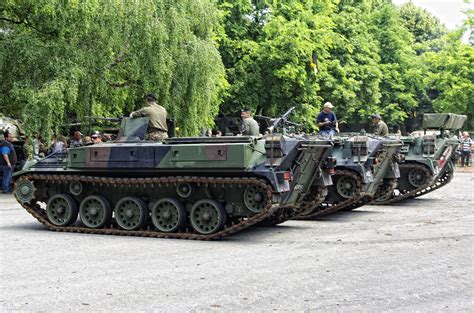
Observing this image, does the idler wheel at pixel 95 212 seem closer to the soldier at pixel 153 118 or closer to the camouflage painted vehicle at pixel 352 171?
the soldier at pixel 153 118

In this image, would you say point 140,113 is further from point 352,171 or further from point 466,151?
point 466,151

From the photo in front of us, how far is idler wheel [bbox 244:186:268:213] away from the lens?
13.4 meters

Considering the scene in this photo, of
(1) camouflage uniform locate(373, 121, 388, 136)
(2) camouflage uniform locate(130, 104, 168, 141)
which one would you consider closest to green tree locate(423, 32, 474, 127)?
(1) camouflage uniform locate(373, 121, 388, 136)

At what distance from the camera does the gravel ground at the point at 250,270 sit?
27.7ft

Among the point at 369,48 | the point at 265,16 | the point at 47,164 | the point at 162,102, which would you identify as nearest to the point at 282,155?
the point at 47,164

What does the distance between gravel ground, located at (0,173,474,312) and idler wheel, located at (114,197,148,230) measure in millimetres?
562

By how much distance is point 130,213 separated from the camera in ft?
46.9

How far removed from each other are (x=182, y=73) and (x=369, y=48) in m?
27.7

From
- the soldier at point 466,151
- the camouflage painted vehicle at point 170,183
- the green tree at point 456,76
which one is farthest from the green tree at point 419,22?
the camouflage painted vehicle at point 170,183

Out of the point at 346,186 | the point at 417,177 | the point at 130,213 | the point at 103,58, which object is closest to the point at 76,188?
the point at 130,213

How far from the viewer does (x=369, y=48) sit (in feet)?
172

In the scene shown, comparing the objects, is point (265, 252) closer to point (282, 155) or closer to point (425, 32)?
point (282, 155)

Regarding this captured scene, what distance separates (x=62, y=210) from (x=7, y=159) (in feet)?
33.5

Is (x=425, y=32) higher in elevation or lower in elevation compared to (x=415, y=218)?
higher
